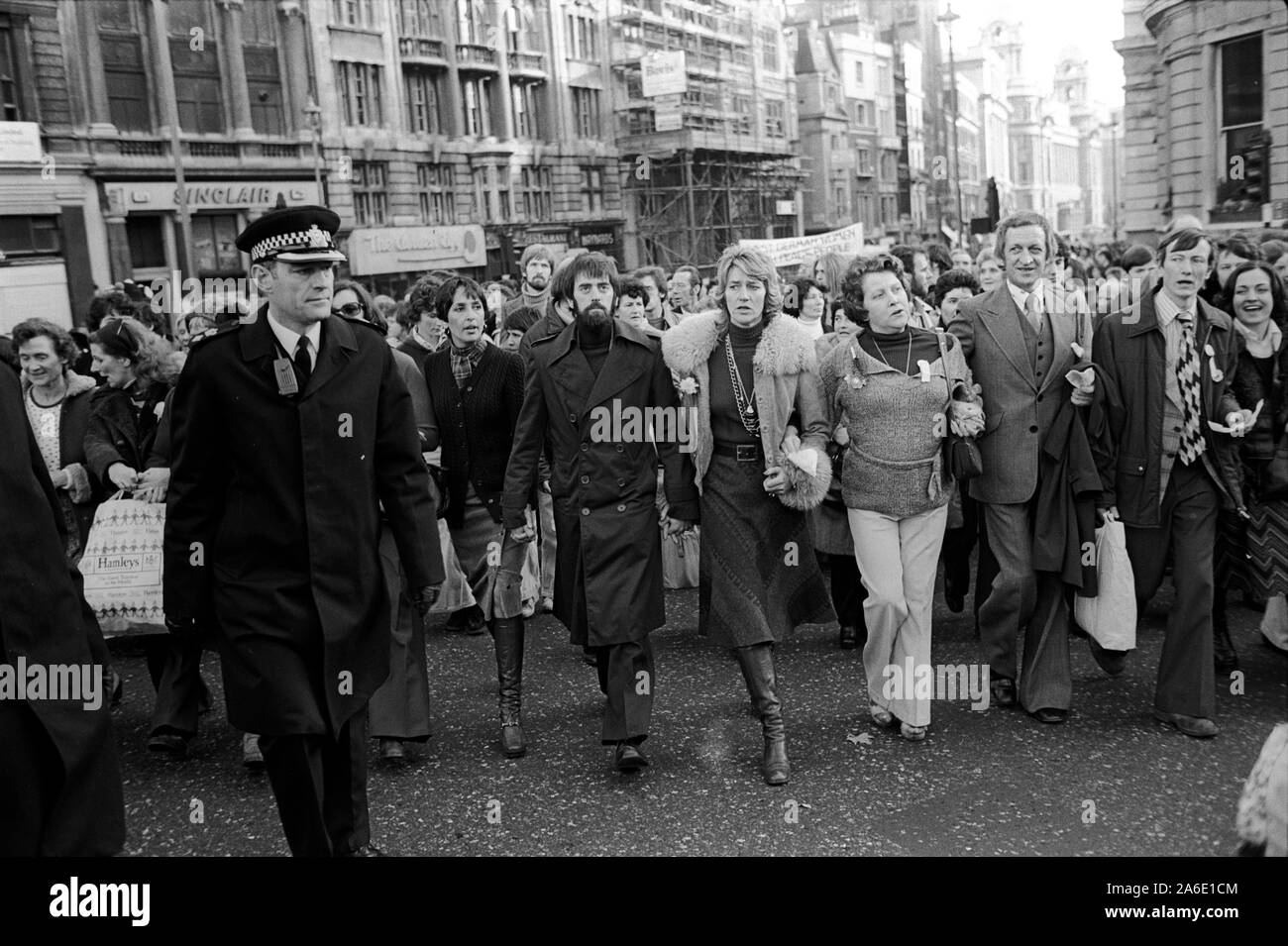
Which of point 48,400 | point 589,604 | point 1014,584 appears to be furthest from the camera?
point 48,400

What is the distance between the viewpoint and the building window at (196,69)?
72.4 ft

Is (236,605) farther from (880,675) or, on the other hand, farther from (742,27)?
(742,27)

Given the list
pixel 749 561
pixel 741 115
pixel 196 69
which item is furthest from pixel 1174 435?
pixel 741 115

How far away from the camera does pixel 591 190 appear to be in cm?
2370

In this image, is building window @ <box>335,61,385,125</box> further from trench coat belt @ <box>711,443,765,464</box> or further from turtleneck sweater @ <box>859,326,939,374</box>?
trench coat belt @ <box>711,443,765,464</box>

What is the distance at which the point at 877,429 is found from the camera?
5398 mm

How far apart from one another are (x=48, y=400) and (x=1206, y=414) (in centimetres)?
596

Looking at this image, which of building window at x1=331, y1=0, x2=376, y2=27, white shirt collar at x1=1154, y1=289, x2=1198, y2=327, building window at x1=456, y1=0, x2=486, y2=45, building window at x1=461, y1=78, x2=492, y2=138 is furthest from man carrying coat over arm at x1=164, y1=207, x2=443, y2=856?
building window at x1=331, y1=0, x2=376, y2=27

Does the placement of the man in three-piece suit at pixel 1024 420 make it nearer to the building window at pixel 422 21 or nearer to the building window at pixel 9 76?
the building window at pixel 422 21

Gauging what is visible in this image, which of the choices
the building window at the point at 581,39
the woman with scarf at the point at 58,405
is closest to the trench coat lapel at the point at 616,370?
the woman with scarf at the point at 58,405

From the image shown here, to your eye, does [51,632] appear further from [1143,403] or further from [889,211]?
[889,211]

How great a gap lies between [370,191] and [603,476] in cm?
1579

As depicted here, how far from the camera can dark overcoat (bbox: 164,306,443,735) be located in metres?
3.69
